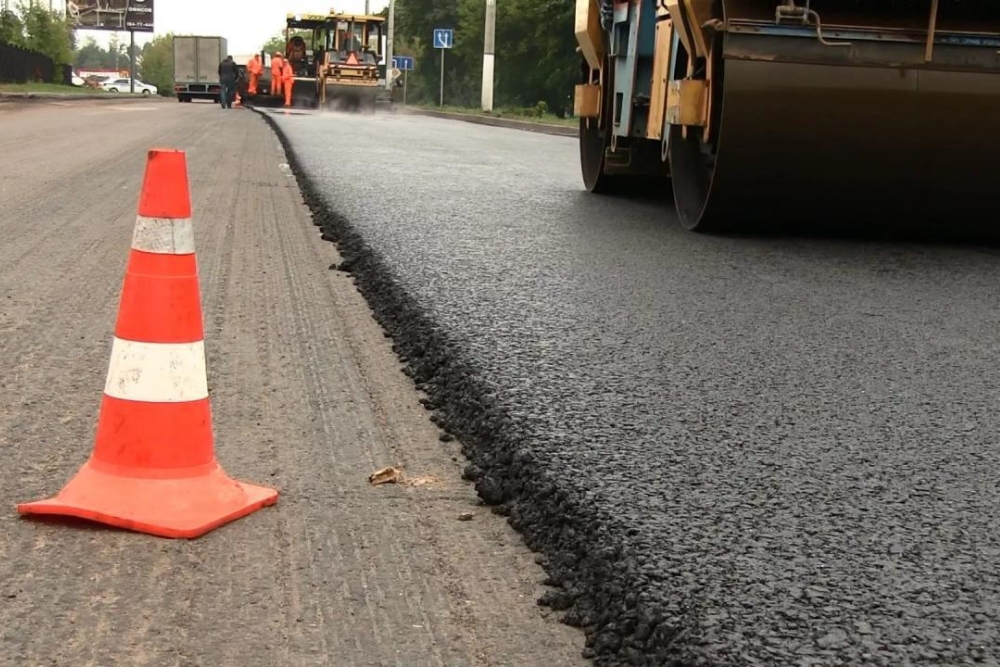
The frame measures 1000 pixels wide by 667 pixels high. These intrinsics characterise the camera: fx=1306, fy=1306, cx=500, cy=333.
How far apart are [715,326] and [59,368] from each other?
226 centimetres

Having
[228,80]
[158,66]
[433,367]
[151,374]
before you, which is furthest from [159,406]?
[158,66]

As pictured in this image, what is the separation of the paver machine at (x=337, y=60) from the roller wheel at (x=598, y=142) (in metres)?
27.5

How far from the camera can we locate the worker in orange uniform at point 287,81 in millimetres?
38625

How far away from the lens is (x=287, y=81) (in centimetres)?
3878

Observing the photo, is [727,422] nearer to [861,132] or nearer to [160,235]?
[160,235]

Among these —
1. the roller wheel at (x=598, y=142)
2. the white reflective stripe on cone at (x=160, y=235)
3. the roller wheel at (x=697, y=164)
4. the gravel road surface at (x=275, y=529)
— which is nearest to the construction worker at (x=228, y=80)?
the roller wheel at (x=598, y=142)

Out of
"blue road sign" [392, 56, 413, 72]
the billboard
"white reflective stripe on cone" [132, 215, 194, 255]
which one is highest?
the billboard

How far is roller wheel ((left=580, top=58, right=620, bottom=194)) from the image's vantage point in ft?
32.1

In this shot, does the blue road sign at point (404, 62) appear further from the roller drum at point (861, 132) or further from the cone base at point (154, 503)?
the cone base at point (154, 503)

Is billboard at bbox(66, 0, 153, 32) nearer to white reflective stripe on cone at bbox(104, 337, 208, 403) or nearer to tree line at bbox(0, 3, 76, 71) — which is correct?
tree line at bbox(0, 3, 76, 71)

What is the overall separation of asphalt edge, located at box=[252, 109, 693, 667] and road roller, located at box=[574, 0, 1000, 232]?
8.84 ft

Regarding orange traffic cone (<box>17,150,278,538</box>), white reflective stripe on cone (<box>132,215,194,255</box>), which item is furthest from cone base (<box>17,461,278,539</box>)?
white reflective stripe on cone (<box>132,215,194,255</box>)

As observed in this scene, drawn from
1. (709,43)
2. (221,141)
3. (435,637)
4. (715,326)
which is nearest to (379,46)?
(221,141)

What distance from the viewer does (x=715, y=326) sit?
15.5 feet
